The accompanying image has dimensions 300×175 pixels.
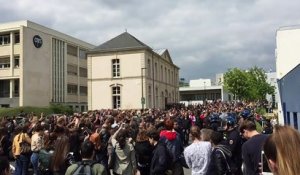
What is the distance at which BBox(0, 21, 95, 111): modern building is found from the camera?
65625 mm

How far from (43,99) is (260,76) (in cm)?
3979

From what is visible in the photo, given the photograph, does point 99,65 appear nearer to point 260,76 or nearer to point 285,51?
point 260,76

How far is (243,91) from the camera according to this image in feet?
233

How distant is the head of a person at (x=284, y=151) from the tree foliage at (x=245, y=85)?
2695 inches

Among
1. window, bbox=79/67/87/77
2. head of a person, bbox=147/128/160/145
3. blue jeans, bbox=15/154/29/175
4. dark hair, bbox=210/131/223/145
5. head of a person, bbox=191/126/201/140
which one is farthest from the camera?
window, bbox=79/67/87/77

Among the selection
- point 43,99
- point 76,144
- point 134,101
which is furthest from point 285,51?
point 43,99

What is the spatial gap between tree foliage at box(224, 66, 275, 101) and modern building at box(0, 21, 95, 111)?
1202 inches

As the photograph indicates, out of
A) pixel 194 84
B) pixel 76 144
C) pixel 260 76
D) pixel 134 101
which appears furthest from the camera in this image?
pixel 194 84

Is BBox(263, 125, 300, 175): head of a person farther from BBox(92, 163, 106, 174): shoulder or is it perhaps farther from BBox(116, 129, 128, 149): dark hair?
BBox(116, 129, 128, 149): dark hair

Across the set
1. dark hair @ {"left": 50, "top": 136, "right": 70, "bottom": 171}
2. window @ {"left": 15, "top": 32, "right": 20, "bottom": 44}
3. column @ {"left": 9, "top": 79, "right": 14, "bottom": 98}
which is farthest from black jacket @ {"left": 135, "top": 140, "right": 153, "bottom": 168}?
window @ {"left": 15, "top": 32, "right": 20, "bottom": 44}

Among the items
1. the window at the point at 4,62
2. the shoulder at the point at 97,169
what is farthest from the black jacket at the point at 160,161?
the window at the point at 4,62

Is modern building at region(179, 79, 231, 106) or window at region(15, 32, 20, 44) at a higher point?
window at region(15, 32, 20, 44)

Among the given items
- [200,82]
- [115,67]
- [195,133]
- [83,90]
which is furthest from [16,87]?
Answer: [200,82]

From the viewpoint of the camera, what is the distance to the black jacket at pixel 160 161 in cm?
739
